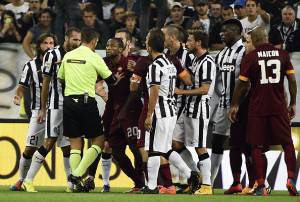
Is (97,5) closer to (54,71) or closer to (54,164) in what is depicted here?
(54,164)

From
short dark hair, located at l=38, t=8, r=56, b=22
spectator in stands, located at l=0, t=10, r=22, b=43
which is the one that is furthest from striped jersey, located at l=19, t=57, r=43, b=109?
short dark hair, located at l=38, t=8, r=56, b=22

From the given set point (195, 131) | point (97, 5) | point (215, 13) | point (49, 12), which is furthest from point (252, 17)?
point (195, 131)

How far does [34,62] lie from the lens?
16250 mm

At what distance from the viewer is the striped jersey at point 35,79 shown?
636 inches

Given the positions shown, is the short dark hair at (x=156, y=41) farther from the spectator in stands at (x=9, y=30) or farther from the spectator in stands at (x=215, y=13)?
the spectator in stands at (x=9, y=30)

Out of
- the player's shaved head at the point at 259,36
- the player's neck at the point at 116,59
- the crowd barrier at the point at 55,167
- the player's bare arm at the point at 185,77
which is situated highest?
the player's shaved head at the point at 259,36

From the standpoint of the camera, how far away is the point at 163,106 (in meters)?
14.6

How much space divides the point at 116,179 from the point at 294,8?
509cm

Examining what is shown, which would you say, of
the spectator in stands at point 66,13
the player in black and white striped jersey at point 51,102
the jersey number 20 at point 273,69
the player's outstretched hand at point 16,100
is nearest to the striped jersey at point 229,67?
the jersey number 20 at point 273,69

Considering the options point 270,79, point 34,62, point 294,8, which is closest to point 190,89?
point 270,79

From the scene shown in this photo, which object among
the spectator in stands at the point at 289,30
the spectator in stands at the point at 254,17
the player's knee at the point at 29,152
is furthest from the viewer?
the spectator in stands at the point at 254,17

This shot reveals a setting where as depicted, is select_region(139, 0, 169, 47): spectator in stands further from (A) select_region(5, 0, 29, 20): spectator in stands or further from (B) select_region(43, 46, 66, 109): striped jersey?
(B) select_region(43, 46, 66, 109): striped jersey

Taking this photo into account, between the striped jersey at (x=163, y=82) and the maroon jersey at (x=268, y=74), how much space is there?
1024 mm

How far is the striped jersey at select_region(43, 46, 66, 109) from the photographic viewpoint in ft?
51.0
